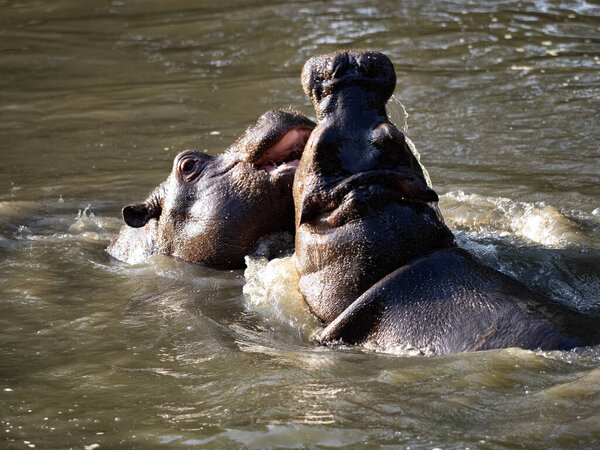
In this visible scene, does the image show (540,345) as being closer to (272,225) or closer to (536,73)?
(272,225)

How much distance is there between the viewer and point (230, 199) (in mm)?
6172

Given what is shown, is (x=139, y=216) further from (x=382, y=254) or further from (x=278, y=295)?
(x=382, y=254)

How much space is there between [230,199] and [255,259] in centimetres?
43

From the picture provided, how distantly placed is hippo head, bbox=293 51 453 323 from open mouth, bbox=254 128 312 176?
3.26 ft

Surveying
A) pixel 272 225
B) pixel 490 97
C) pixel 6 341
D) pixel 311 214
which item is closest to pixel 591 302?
pixel 311 214

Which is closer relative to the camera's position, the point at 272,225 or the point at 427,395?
the point at 427,395

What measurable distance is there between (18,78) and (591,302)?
9.82 m

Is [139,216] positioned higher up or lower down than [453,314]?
lower down

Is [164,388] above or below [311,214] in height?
below

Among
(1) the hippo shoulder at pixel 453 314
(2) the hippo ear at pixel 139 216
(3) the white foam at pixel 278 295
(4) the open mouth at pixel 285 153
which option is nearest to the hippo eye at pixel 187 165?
(2) the hippo ear at pixel 139 216

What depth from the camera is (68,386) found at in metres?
4.32

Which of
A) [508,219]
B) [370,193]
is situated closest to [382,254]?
[370,193]

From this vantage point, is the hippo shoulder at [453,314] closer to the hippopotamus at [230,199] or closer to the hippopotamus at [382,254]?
the hippopotamus at [382,254]

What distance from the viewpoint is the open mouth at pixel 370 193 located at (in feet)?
15.3
